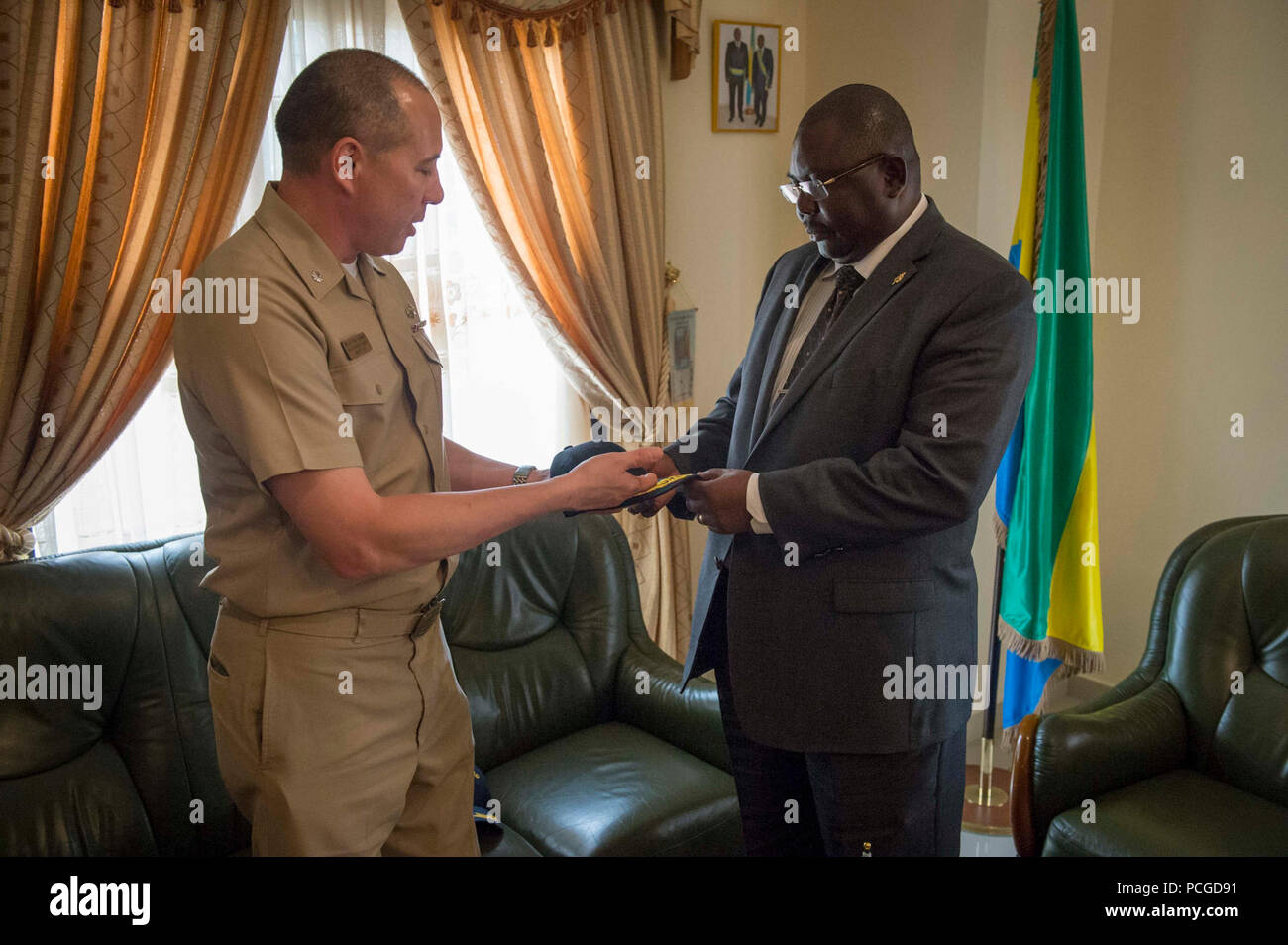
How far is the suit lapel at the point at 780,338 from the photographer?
5.90 ft

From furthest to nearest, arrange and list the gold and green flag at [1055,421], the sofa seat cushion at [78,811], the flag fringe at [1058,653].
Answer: the flag fringe at [1058,653] < the gold and green flag at [1055,421] < the sofa seat cushion at [78,811]

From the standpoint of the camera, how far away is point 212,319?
1.34m

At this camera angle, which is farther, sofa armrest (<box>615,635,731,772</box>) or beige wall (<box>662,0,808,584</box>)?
beige wall (<box>662,0,808,584</box>)

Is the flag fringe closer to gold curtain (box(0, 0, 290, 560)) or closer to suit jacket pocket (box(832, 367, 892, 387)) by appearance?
suit jacket pocket (box(832, 367, 892, 387))

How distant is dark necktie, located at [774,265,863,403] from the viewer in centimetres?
173

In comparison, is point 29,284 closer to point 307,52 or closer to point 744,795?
point 307,52

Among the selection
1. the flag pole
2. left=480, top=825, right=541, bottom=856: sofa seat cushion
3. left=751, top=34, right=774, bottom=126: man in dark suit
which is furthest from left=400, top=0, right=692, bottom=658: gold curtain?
left=480, top=825, right=541, bottom=856: sofa seat cushion

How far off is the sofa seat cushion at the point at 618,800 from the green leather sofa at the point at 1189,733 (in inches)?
30.2

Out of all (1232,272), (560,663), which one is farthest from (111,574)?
(1232,272)

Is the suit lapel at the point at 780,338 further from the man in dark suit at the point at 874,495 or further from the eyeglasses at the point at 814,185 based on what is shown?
the eyeglasses at the point at 814,185

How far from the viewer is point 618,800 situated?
2457mm

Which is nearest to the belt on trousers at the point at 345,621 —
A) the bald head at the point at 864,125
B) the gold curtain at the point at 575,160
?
the bald head at the point at 864,125

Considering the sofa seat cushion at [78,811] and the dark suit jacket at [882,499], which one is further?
the sofa seat cushion at [78,811]

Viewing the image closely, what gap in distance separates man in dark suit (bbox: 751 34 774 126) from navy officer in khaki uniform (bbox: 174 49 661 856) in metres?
2.46
